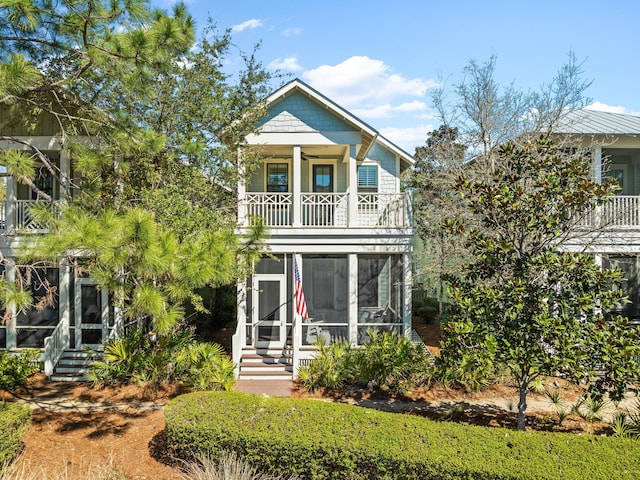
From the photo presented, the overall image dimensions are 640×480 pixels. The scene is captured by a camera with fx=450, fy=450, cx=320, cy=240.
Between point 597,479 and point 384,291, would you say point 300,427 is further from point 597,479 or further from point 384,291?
point 384,291

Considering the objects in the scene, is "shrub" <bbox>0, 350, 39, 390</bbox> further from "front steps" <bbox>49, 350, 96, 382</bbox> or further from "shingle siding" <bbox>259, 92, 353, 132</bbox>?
"shingle siding" <bbox>259, 92, 353, 132</bbox>

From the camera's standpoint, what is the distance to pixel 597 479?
589 centimetres

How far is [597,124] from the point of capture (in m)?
15.4

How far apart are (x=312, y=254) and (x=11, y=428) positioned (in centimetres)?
853

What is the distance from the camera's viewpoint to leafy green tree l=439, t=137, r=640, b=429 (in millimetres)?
7227

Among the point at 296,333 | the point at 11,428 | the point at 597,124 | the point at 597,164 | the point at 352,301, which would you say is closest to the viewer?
the point at 11,428

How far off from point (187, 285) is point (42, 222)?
10.3 ft

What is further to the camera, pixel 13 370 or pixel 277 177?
pixel 277 177

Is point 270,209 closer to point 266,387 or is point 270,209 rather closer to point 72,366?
point 266,387

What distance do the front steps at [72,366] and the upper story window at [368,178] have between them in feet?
34.9

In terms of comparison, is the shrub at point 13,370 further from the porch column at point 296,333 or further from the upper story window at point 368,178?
the upper story window at point 368,178

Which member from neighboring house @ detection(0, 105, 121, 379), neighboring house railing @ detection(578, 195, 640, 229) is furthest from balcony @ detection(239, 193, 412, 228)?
neighboring house railing @ detection(578, 195, 640, 229)

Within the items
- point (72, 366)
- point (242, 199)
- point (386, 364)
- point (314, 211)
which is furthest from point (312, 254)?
point (72, 366)

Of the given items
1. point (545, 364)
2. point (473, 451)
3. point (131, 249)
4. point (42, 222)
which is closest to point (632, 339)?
point (545, 364)
